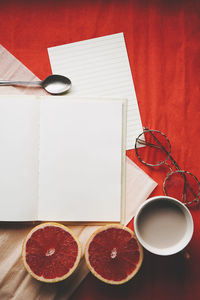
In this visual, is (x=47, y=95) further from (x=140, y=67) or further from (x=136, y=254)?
(x=136, y=254)

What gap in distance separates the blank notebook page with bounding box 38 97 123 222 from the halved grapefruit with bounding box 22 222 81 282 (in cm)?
3

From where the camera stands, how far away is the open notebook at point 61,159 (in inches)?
23.3

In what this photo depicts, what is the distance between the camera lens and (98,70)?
2.05ft

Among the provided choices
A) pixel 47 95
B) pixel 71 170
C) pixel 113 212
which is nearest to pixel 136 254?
pixel 113 212

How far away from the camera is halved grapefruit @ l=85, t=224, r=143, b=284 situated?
567mm

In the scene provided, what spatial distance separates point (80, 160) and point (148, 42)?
29 centimetres

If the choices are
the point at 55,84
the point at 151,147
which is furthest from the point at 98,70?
the point at 151,147

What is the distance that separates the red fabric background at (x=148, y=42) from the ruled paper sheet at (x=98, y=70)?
0.01 m

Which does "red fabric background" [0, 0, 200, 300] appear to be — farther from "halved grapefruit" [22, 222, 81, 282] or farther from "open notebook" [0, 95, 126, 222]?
"halved grapefruit" [22, 222, 81, 282]

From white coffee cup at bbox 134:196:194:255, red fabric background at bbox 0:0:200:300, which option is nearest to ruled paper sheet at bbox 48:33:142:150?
red fabric background at bbox 0:0:200:300

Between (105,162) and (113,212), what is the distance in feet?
0.33

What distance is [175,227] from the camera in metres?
0.56

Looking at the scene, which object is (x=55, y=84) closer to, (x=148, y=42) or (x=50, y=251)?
(x=148, y=42)

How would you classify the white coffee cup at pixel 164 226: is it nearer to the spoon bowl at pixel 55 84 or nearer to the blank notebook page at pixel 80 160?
the blank notebook page at pixel 80 160
